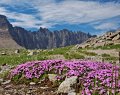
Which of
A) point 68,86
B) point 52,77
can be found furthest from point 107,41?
point 68,86

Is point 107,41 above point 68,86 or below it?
above

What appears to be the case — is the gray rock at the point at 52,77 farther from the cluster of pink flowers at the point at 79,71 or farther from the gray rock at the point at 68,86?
the gray rock at the point at 68,86

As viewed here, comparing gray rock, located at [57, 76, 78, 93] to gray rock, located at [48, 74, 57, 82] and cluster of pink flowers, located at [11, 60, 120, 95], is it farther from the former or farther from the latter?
gray rock, located at [48, 74, 57, 82]

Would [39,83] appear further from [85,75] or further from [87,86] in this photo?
[87,86]

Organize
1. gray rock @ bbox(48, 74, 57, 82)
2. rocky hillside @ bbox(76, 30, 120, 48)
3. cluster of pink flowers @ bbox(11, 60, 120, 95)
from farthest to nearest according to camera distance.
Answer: rocky hillside @ bbox(76, 30, 120, 48) < gray rock @ bbox(48, 74, 57, 82) < cluster of pink flowers @ bbox(11, 60, 120, 95)

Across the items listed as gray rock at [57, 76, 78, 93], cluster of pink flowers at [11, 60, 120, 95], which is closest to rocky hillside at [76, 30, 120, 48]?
cluster of pink flowers at [11, 60, 120, 95]

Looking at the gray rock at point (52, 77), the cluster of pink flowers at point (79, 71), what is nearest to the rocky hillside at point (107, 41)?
the cluster of pink flowers at point (79, 71)

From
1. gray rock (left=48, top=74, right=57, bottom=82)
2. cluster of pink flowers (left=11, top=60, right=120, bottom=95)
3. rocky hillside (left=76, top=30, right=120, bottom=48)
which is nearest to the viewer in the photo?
cluster of pink flowers (left=11, top=60, right=120, bottom=95)

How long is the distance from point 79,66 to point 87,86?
3366 mm

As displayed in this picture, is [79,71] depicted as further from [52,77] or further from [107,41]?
[107,41]

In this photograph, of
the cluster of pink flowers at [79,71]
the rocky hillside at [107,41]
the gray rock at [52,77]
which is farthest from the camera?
the rocky hillside at [107,41]

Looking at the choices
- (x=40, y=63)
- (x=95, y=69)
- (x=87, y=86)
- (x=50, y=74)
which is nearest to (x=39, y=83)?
(x=50, y=74)

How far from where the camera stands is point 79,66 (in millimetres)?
17406

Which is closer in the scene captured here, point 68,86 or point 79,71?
point 68,86
